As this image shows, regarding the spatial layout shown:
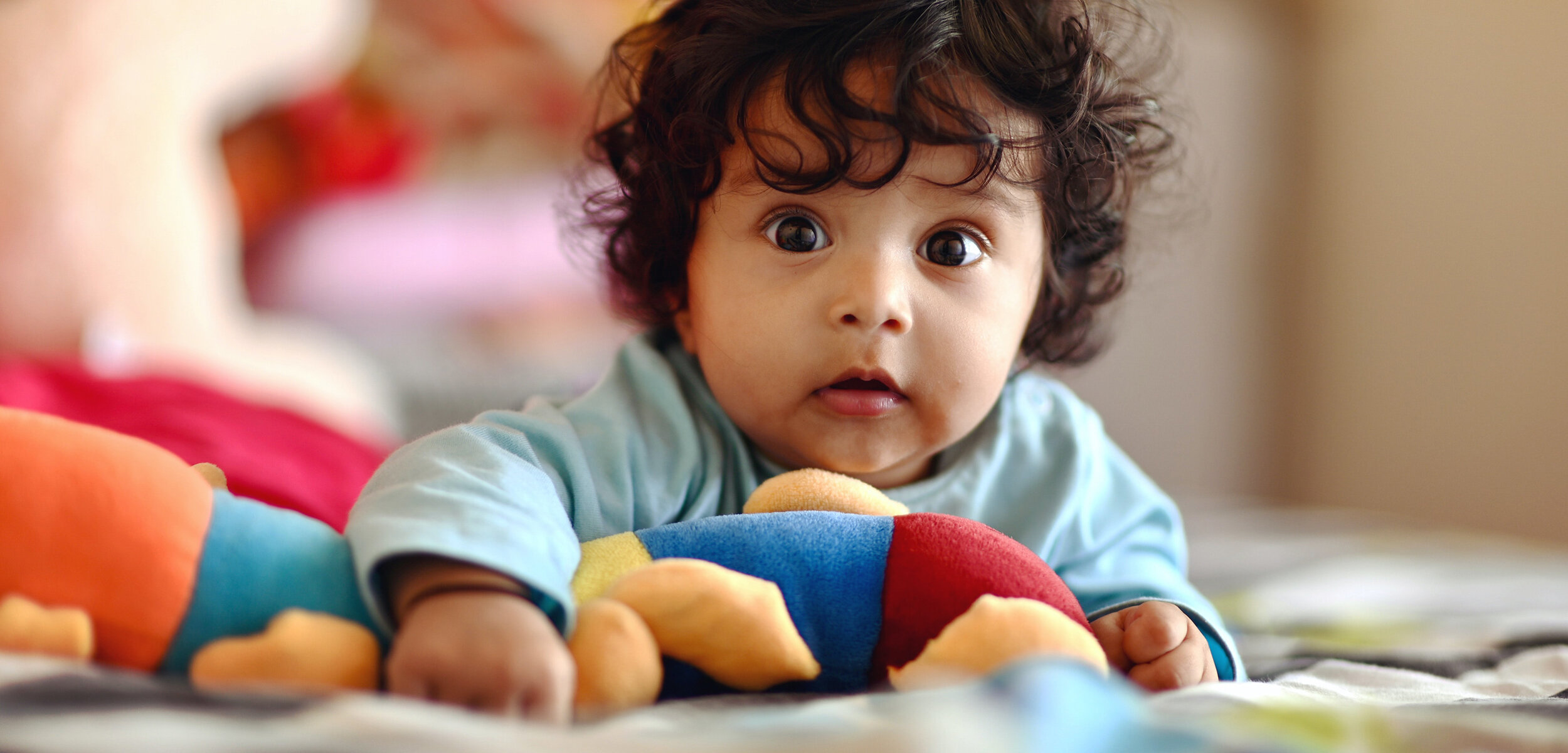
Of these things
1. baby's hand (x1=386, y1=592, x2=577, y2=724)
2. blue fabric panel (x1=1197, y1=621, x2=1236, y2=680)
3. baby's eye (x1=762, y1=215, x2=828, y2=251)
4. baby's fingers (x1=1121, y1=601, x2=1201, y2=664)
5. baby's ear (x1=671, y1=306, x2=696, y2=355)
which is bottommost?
blue fabric panel (x1=1197, y1=621, x2=1236, y2=680)

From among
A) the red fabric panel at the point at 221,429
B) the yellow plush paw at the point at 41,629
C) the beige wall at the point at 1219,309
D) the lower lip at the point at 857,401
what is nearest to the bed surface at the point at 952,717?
the yellow plush paw at the point at 41,629

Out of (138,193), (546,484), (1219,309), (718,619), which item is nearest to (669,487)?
(546,484)

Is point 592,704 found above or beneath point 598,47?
beneath

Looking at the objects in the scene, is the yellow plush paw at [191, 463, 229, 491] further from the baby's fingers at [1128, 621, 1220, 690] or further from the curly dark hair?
the baby's fingers at [1128, 621, 1220, 690]

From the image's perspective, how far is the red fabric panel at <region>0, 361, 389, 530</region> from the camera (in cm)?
92

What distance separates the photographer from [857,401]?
755 millimetres

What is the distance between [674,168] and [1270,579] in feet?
2.79

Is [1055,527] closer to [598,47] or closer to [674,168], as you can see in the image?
[674,168]

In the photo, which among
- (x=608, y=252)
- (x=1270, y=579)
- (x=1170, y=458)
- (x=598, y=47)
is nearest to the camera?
(x=608, y=252)

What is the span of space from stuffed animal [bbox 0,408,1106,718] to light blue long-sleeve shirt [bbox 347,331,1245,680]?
3cm

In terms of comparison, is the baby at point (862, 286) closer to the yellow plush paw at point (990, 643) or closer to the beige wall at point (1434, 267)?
the yellow plush paw at point (990, 643)

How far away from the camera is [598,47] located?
2031 millimetres

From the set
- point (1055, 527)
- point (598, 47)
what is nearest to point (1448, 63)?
point (598, 47)

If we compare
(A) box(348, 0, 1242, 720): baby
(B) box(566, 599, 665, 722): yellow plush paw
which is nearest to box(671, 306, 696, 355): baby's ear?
(A) box(348, 0, 1242, 720): baby
